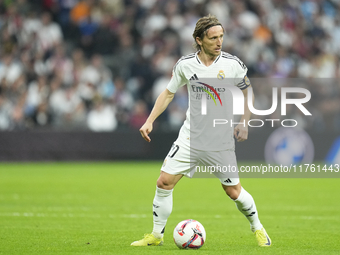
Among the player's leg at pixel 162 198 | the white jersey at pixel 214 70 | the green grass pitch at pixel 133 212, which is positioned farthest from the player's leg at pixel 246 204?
the player's leg at pixel 162 198

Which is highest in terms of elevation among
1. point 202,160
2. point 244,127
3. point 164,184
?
point 244,127

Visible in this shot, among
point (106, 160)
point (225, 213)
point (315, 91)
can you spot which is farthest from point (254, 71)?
point (225, 213)

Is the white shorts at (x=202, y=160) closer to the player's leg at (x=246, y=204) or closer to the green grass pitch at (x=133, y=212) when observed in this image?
the player's leg at (x=246, y=204)

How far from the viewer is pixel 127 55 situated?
19.5 meters

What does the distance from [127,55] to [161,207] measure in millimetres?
13456

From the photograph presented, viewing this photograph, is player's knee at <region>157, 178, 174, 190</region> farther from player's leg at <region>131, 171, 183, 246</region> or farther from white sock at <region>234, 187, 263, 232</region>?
white sock at <region>234, 187, 263, 232</region>

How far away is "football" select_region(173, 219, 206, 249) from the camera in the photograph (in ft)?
20.7

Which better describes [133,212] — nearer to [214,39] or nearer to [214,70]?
[214,70]

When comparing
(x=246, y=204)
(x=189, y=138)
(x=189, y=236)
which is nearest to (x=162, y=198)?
(x=189, y=236)

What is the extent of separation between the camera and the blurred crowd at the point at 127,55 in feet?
58.5

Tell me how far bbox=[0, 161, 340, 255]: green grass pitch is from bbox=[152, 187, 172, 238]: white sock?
227mm

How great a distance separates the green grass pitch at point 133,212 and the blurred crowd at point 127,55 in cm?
204

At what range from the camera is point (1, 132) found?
56.6 feet

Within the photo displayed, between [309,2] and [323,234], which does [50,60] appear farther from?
[323,234]
